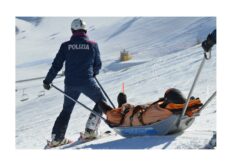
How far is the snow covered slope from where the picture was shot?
4.92 meters

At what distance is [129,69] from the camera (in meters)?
9.92

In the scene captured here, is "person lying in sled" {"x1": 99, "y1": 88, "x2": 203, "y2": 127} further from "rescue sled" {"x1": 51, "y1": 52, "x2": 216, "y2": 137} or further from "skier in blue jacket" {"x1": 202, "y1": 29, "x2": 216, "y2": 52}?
"skier in blue jacket" {"x1": 202, "y1": 29, "x2": 216, "y2": 52}

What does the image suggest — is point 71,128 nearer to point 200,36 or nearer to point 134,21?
point 134,21

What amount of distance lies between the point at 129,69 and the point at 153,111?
5.48 m

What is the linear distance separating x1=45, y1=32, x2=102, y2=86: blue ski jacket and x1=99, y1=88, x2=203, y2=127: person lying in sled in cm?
49

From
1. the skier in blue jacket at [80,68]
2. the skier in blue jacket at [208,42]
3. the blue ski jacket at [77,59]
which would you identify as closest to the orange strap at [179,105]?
the skier in blue jacket at [208,42]

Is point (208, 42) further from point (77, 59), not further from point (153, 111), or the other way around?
point (77, 59)

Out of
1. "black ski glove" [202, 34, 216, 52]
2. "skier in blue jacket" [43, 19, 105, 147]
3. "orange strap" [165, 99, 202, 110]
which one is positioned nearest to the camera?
"black ski glove" [202, 34, 216, 52]

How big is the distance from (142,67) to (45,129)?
3.33m

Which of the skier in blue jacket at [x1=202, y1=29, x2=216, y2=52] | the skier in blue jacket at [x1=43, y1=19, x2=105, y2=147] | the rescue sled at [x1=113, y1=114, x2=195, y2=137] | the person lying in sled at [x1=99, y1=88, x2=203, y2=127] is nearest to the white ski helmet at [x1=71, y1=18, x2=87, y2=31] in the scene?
the skier in blue jacket at [x1=43, y1=19, x2=105, y2=147]
